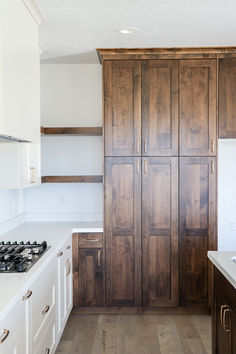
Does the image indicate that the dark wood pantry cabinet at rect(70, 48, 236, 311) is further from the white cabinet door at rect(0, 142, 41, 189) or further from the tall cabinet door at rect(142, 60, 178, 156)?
the white cabinet door at rect(0, 142, 41, 189)

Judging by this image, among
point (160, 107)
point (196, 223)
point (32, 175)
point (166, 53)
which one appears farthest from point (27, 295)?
point (166, 53)

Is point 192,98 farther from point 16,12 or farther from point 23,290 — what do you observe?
point 23,290

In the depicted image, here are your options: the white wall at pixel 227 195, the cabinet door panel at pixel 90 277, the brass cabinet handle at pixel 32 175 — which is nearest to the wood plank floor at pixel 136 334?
the cabinet door panel at pixel 90 277

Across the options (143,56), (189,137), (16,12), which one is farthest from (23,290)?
(143,56)

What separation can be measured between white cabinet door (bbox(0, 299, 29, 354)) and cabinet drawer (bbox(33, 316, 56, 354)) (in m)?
0.29

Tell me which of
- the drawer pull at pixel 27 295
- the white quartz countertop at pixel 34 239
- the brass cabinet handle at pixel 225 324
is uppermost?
the white quartz countertop at pixel 34 239

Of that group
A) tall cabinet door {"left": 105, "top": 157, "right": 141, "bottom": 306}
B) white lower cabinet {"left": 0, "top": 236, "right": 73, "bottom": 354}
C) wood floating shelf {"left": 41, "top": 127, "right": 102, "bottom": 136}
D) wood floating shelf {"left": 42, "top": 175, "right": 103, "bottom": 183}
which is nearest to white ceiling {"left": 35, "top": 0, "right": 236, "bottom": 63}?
wood floating shelf {"left": 41, "top": 127, "right": 102, "bottom": 136}

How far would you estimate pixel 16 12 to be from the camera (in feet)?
7.08

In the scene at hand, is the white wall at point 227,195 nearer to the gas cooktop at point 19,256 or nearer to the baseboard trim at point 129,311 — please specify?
the baseboard trim at point 129,311

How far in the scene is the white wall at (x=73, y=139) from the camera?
4.02m

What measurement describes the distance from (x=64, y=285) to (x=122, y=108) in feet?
5.61

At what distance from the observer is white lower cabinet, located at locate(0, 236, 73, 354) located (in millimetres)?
1692

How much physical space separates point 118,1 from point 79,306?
8.97 ft

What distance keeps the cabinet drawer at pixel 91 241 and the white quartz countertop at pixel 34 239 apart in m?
0.05
